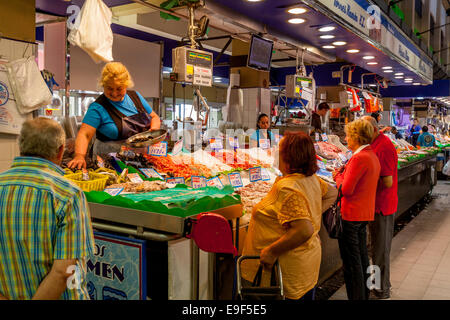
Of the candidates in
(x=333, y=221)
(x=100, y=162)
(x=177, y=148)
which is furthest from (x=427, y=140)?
(x=100, y=162)

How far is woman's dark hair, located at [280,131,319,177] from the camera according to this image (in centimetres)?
212

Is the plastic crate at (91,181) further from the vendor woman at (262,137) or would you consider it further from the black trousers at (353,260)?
the vendor woman at (262,137)

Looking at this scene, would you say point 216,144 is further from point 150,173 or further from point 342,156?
point 342,156

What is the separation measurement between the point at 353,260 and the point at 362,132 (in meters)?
1.08

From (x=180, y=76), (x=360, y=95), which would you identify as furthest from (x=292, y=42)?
(x=360, y=95)

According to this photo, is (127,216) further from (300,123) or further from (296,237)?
(300,123)

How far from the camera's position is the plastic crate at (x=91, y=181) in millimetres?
2398

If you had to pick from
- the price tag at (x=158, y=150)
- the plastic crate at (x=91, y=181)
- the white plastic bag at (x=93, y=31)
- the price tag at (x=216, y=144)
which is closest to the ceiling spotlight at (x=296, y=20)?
the price tag at (x=216, y=144)

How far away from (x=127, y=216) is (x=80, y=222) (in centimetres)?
61

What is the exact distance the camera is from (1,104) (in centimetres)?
410

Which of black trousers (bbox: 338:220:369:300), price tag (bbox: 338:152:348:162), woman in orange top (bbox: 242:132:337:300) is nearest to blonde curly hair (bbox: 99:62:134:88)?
woman in orange top (bbox: 242:132:337:300)

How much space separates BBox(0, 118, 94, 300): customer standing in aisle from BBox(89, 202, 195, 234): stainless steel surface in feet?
1.72

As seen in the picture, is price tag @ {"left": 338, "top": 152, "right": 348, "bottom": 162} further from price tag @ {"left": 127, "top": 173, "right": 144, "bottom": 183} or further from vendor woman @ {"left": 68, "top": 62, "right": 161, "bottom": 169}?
price tag @ {"left": 127, "top": 173, "right": 144, "bottom": 183}

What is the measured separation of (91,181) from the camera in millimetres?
2424
